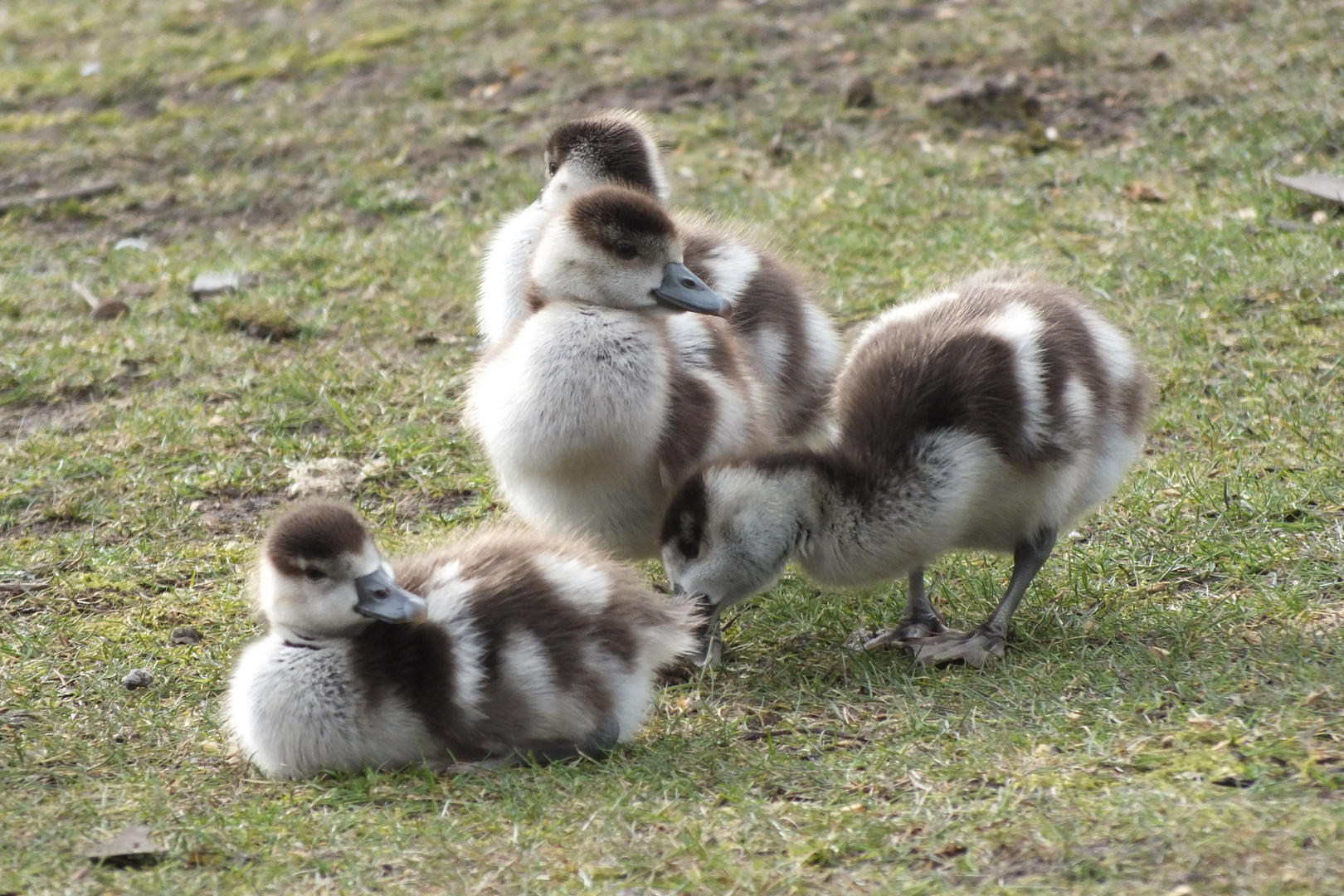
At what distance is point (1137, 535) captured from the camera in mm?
4941

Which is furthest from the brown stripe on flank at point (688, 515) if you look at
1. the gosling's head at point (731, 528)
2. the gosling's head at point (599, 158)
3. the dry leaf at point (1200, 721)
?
the gosling's head at point (599, 158)

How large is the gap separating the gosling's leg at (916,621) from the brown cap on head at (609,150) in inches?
72.5

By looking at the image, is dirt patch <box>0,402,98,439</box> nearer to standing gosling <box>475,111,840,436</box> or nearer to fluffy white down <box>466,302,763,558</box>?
standing gosling <box>475,111,840,436</box>

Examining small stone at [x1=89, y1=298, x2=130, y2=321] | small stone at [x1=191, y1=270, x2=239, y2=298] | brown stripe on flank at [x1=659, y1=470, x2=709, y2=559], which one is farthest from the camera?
small stone at [x1=191, y1=270, x2=239, y2=298]

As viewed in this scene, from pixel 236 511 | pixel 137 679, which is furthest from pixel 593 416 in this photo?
pixel 236 511

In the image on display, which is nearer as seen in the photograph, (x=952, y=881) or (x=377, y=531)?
(x=952, y=881)

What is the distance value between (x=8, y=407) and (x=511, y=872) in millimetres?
4207

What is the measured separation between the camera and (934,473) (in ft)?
13.8

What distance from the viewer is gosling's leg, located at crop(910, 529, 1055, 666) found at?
170 inches

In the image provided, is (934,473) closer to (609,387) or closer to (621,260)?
(609,387)

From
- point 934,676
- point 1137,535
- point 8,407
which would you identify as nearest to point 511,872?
point 934,676

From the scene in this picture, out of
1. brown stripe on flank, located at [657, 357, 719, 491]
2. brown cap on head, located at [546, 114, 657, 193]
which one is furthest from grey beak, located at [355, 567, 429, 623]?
brown cap on head, located at [546, 114, 657, 193]

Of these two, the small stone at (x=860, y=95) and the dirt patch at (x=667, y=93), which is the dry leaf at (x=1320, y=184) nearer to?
the small stone at (x=860, y=95)

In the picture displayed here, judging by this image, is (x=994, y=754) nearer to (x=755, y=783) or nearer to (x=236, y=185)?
(x=755, y=783)
